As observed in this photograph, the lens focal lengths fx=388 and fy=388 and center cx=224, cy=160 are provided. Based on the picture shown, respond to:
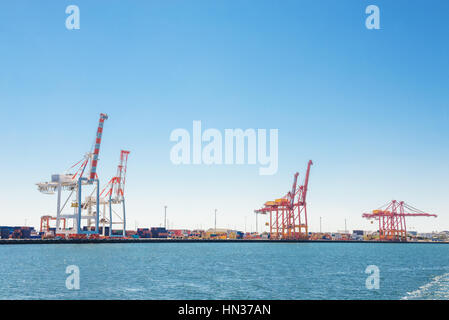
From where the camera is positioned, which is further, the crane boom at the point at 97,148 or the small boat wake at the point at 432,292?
the crane boom at the point at 97,148

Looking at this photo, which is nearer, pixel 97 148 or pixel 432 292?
pixel 432 292

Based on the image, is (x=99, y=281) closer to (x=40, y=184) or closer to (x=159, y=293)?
(x=159, y=293)

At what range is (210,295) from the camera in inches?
1130

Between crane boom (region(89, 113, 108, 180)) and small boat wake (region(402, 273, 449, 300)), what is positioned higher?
crane boom (region(89, 113, 108, 180))

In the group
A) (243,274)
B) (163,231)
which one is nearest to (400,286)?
(243,274)

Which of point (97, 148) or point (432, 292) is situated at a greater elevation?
point (97, 148)

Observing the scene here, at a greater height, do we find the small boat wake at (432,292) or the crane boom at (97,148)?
the crane boom at (97,148)

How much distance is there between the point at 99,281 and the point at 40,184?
8976 cm

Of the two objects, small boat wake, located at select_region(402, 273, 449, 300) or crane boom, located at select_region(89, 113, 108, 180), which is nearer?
small boat wake, located at select_region(402, 273, 449, 300)
